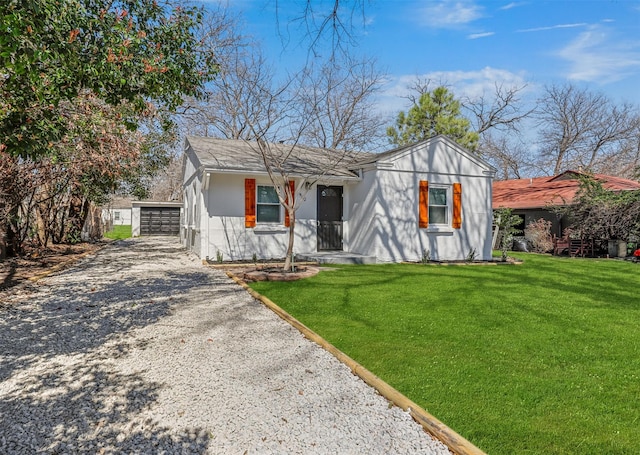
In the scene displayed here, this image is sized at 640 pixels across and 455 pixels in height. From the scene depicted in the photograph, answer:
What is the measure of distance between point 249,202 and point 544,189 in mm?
14872

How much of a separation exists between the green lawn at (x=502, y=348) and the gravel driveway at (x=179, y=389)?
0.43 metres

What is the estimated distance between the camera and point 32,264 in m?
10.3

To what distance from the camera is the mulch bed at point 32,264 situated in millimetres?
8203

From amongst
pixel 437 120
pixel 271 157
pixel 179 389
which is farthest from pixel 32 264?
pixel 437 120

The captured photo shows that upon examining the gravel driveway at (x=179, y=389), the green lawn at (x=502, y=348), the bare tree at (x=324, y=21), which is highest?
the bare tree at (x=324, y=21)

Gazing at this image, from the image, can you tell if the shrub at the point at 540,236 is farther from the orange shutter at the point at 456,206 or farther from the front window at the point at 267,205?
the front window at the point at 267,205

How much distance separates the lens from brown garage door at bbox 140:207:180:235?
27.0 metres

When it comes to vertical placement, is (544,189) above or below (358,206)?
above

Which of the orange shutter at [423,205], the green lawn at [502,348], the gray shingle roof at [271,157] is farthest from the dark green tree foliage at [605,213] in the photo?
the gray shingle roof at [271,157]

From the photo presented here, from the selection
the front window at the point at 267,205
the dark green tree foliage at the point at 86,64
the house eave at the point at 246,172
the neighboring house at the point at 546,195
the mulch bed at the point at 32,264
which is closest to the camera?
the dark green tree foliage at the point at 86,64

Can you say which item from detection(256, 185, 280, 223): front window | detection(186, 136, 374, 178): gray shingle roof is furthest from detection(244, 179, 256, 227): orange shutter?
detection(186, 136, 374, 178): gray shingle roof

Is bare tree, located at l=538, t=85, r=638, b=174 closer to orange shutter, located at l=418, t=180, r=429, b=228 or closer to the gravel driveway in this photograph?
orange shutter, located at l=418, t=180, r=429, b=228

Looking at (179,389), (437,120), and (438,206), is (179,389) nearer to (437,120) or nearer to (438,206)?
(438,206)

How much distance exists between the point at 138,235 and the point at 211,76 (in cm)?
2175
